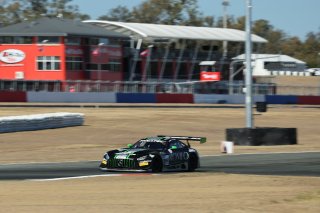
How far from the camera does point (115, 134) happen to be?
36.2m

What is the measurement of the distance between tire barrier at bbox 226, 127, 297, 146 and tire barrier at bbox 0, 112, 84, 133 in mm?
9707

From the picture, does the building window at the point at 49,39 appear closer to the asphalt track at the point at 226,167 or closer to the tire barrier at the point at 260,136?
the tire barrier at the point at 260,136

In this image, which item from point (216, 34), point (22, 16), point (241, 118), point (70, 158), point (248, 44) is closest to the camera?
point (70, 158)

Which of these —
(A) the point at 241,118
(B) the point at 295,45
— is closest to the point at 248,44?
(A) the point at 241,118

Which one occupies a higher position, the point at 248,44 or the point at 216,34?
the point at 216,34

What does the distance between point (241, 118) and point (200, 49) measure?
157 ft

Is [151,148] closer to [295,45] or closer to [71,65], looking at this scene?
[71,65]

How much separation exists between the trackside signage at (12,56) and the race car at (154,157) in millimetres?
59096

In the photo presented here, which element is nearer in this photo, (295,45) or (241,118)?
(241,118)

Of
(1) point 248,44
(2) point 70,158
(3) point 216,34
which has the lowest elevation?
(2) point 70,158

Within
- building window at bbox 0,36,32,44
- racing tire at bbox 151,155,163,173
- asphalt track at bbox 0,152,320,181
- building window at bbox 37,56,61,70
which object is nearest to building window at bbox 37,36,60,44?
building window at bbox 0,36,32,44

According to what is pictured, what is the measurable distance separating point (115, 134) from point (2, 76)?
145 ft

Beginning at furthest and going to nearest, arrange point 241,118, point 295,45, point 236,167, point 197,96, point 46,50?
point 295,45 < point 46,50 < point 197,96 < point 241,118 < point 236,167

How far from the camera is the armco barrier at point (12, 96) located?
5616 cm
